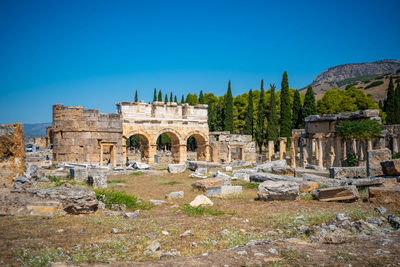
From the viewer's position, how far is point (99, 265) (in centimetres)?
401

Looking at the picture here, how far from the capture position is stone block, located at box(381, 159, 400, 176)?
9827 millimetres

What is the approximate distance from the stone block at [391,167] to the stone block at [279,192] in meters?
3.31

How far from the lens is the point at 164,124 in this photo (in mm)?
24438

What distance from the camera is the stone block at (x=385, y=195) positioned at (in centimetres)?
749

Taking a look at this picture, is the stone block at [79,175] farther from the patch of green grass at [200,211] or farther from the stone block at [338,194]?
the stone block at [338,194]

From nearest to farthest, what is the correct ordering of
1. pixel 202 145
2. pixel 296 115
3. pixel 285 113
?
pixel 202 145 < pixel 296 115 < pixel 285 113

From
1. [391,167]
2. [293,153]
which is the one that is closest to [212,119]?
[293,153]

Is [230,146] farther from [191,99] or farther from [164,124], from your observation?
[191,99]

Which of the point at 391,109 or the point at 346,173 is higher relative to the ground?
the point at 391,109

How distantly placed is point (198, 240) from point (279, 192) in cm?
463

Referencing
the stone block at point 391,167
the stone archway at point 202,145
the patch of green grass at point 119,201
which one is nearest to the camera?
the patch of green grass at point 119,201

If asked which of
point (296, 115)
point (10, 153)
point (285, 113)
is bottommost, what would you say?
point (10, 153)

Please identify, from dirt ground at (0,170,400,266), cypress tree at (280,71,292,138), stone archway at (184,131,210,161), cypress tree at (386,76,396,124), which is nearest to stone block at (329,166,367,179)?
dirt ground at (0,170,400,266)

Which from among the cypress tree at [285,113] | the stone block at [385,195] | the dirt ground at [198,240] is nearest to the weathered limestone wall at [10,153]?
the dirt ground at [198,240]
